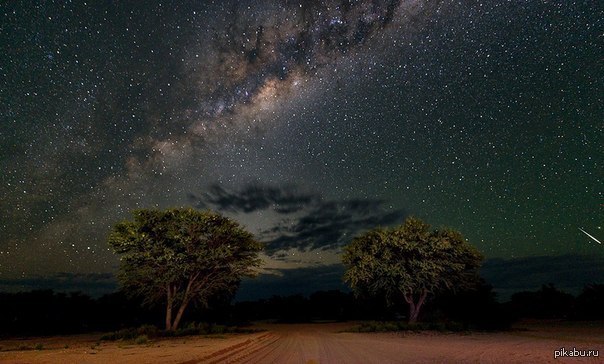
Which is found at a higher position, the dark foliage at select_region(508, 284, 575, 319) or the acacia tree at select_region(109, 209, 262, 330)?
the acacia tree at select_region(109, 209, 262, 330)

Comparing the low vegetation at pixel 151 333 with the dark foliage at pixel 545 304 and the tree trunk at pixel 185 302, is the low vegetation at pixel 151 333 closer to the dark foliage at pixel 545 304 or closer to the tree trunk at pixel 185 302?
the tree trunk at pixel 185 302

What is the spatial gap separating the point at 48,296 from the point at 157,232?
5383cm

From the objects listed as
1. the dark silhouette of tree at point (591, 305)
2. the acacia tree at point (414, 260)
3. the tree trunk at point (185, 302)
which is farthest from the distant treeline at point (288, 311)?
the tree trunk at point (185, 302)

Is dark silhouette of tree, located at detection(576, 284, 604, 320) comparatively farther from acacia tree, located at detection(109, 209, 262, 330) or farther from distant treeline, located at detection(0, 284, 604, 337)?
acacia tree, located at detection(109, 209, 262, 330)

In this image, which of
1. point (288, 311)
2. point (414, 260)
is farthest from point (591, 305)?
point (288, 311)

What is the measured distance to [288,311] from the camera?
3578 inches

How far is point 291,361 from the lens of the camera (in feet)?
45.9

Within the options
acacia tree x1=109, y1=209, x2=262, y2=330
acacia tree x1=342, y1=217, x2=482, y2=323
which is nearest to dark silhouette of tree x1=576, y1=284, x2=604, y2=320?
acacia tree x1=342, y1=217, x2=482, y2=323

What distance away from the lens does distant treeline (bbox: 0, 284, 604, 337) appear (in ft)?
151

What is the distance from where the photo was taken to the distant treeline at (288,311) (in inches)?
1810

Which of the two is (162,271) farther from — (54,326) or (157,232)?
(54,326)

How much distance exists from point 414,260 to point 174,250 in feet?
70.9

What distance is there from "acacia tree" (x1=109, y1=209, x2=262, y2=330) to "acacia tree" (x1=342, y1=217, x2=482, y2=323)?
39.5ft

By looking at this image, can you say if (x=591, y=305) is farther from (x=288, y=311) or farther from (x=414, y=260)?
(x=288, y=311)
